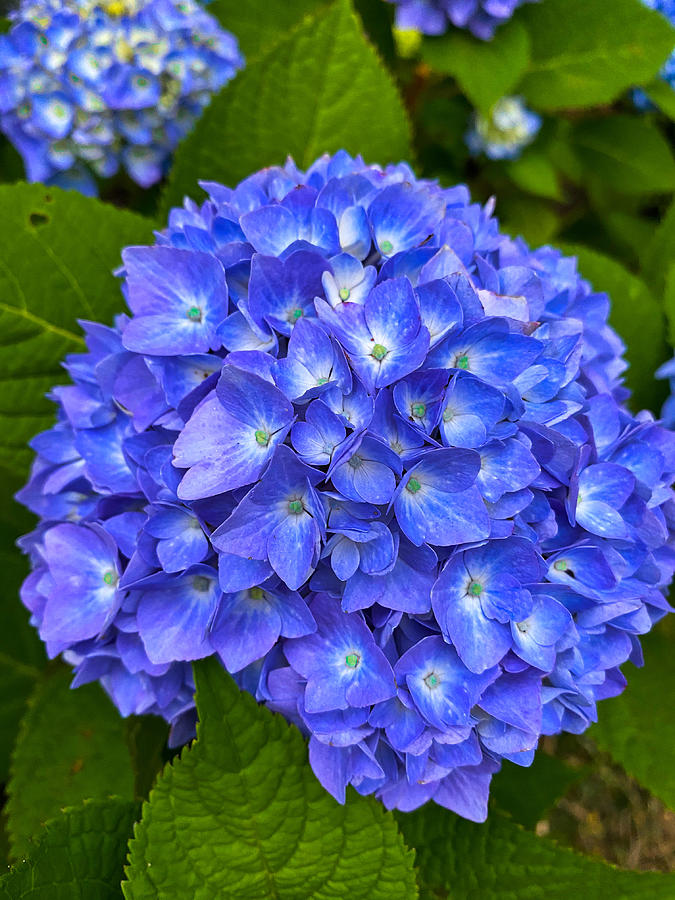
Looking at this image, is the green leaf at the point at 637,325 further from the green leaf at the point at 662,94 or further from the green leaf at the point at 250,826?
the green leaf at the point at 250,826

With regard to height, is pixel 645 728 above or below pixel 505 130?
below

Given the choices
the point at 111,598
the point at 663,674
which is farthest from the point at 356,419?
the point at 663,674

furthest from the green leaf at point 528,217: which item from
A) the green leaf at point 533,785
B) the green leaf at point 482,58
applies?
the green leaf at point 533,785

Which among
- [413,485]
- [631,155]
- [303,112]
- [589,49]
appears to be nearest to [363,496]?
[413,485]

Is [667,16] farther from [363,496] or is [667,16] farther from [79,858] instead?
[79,858]

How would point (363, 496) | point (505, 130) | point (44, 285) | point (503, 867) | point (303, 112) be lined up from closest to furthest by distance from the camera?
point (363, 496) < point (503, 867) < point (44, 285) < point (303, 112) < point (505, 130)

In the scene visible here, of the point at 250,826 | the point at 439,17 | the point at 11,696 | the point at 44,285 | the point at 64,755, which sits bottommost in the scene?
the point at 11,696

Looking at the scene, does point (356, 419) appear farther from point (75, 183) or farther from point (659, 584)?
point (75, 183)

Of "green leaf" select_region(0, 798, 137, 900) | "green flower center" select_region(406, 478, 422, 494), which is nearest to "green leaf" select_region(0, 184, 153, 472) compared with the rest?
"green leaf" select_region(0, 798, 137, 900)
